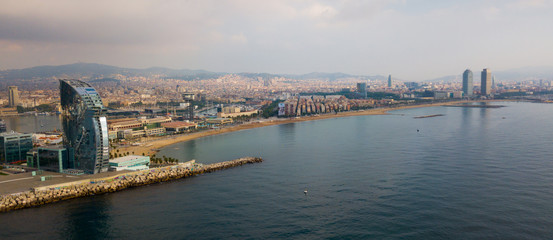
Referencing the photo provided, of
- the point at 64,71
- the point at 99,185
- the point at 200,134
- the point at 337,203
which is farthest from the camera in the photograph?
the point at 64,71

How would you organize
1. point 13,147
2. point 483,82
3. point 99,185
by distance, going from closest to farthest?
1. point 99,185
2. point 13,147
3. point 483,82

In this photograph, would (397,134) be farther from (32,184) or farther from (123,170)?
(32,184)

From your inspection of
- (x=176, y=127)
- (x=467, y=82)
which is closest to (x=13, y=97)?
(x=176, y=127)

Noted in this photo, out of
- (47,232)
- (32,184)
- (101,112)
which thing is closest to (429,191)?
(47,232)

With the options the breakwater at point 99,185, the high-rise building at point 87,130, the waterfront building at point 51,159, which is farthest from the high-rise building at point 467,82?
the waterfront building at point 51,159

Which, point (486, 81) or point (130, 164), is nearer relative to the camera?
point (130, 164)

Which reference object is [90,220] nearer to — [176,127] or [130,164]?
[130,164]
